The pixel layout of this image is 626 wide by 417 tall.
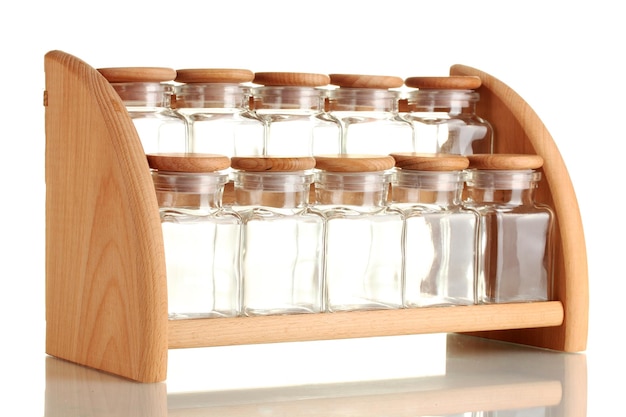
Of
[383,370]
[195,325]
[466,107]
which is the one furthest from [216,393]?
[466,107]

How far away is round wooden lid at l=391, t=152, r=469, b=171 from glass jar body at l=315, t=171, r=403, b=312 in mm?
33

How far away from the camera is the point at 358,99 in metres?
1.57

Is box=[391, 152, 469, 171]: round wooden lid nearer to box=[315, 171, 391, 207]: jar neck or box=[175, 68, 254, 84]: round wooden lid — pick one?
box=[315, 171, 391, 207]: jar neck

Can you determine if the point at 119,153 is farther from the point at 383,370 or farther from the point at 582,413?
the point at 582,413

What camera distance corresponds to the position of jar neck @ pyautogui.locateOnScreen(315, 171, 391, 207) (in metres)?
1.45

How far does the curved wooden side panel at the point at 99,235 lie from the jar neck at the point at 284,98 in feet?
0.65

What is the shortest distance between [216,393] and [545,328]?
0.40 m

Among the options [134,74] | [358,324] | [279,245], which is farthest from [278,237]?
[134,74]

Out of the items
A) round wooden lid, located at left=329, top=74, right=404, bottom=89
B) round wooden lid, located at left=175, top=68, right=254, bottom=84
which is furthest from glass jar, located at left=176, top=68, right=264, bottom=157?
round wooden lid, located at left=329, top=74, right=404, bottom=89

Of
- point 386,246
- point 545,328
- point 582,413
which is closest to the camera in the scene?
point 582,413

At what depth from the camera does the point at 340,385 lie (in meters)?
1.42

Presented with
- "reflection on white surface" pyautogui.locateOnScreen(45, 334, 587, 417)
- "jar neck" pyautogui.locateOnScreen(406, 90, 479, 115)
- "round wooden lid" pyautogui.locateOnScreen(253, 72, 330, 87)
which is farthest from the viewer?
"jar neck" pyautogui.locateOnScreen(406, 90, 479, 115)

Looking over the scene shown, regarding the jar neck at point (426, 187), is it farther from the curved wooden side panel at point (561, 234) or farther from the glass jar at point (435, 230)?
the curved wooden side panel at point (561, 234)

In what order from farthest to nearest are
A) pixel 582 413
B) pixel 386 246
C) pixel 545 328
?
pixel 545 328 → pixel 386 246 → pixel 582 413
